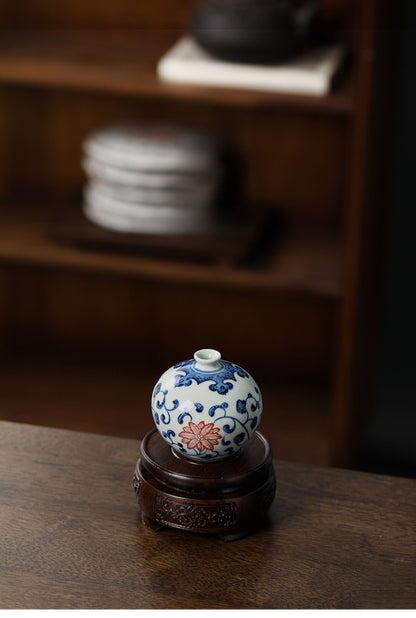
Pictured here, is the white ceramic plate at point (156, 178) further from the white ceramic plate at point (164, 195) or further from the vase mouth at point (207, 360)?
the vase mouth at point (207, 360)

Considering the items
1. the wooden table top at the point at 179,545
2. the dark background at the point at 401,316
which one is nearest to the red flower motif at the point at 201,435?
the wooden table top at the point at 179,545

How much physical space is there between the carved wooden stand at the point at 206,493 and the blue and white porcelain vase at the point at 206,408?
0.09 feet

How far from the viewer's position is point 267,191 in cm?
258

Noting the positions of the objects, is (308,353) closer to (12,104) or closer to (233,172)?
(233,172)

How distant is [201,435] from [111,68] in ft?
4.23

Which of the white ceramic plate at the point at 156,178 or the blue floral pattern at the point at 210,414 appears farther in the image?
the white ceramic plate at the point at 156,178

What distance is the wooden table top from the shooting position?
1104 mm

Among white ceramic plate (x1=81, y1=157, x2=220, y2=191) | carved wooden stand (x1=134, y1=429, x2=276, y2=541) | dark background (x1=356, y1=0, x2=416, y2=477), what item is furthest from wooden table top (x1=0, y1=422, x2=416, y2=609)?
dark background (x1=356, y1=0, x2=416, y2=477)

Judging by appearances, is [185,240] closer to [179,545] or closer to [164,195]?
[164,195]

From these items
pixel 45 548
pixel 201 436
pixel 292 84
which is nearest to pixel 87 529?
pixel 45 548

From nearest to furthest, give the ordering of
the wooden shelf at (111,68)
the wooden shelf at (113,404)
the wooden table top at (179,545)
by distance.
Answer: the wooden table top at (179,545)
the wooden shelf at (111,68)
the wooden shelf at (113,404)

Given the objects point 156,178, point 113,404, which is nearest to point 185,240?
point 156,178

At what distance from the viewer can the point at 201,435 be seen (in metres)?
1.18

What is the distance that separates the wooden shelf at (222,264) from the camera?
7.34 feet
